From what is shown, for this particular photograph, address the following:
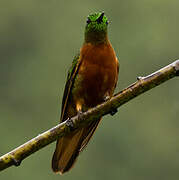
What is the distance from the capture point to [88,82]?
5883 millimetres

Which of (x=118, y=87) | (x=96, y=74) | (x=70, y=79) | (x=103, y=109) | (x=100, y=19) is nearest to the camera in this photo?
(x=103, y=109)

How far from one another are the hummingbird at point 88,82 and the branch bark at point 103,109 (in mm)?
1040

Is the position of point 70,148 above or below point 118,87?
below

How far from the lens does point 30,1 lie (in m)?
30.0

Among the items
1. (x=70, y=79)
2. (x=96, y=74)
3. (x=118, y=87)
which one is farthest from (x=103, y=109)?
(x=118, y=87)


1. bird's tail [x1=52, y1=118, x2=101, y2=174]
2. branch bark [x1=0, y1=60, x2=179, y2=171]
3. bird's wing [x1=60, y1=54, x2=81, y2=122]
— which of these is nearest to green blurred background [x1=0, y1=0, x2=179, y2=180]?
bird's tail [x1=52, y1=118, x2=101, y2=174]

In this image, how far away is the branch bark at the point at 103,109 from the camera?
4.43 meters

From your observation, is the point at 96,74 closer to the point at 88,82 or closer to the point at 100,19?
the point at 88,82

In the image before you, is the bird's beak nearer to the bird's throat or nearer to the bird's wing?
the bird's throat

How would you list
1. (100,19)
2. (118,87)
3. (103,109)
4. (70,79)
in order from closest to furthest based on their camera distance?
(103,109), (70,79), (100,19), (118,87)

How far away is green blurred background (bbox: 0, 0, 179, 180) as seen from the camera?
19.0m

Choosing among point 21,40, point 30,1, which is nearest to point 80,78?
point 21,40

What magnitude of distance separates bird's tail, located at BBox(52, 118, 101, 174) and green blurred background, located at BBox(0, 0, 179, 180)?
11103 millimetres

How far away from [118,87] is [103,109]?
14.2 metres
